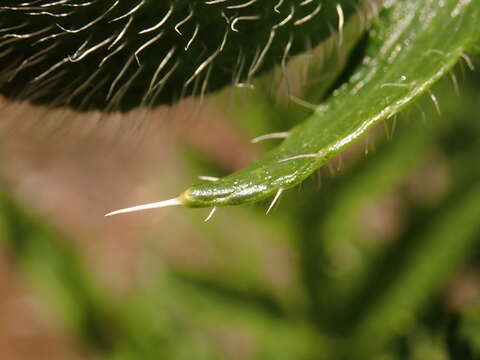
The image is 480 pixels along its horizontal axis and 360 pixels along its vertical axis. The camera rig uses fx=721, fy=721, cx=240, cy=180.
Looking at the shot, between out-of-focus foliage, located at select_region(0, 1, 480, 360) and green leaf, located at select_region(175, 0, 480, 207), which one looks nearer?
green leaf, located at select_region(175, 0, 480, 207)

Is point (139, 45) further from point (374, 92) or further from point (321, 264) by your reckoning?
point (321, 264)

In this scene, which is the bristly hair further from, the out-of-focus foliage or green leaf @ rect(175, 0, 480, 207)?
the out-of-focus foliage

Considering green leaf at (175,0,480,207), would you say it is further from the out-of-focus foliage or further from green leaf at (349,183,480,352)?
green leaf at (349,183,480,352)

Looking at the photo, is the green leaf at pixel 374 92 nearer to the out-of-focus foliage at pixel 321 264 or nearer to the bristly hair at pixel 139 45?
the bristly hair at pixel 139 45

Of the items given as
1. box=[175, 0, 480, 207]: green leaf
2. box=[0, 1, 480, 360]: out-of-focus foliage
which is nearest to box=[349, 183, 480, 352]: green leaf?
box=[0, 1, 480, 360]: out-of-focus foliage

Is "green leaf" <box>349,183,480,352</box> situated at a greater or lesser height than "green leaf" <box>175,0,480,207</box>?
lesser

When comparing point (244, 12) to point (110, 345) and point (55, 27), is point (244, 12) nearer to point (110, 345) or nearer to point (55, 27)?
point (55, 27)

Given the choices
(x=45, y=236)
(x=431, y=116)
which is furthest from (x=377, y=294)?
(x=45, y=236)
